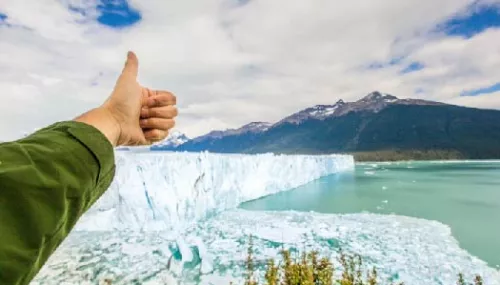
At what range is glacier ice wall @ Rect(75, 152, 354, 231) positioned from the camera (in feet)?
37.6

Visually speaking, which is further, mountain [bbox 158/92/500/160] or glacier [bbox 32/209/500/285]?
mountain [bbox 158/92/500/160]

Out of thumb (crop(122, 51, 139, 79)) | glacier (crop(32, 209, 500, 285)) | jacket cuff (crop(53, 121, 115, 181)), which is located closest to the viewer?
jacket cuff (crop(53, 121, 115, 181))

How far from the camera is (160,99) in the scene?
1281mm

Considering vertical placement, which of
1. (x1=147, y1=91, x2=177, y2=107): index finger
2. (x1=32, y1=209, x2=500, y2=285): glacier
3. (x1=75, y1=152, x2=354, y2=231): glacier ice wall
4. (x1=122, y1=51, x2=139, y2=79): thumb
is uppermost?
(x1=122, y1=51, x2=139, y2=79): thumb

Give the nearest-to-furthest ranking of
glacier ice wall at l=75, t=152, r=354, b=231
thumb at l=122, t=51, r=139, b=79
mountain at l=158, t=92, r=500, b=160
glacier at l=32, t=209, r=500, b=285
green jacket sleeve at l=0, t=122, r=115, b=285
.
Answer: green jacket sleeve at l=0, t=122, r=115, b=285, thumb at l=122, t=51, r=139, b=79, glacier at l=32, t=209, r=500, b=285, glacier ice wall at l=75, t=152, r=354, b=231, mountain at l=158, t=92, r=500, b=160

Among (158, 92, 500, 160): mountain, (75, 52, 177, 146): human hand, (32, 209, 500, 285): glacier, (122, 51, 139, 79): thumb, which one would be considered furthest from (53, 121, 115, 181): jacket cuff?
(158, 92, 500, 160): mountain

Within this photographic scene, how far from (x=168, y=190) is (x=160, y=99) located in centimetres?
1180

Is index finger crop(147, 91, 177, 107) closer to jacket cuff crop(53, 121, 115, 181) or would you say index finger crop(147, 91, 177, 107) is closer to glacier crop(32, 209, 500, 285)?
jacket cuff crop(53, 121, 115, 181)

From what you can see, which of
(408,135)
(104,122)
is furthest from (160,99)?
(408,135)

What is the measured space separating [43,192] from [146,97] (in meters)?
0.80

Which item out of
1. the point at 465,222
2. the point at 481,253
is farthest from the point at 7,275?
the point at 465,222

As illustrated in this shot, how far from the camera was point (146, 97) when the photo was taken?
1.28m

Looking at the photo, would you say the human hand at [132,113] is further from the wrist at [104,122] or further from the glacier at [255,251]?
the glacier at [255,251]

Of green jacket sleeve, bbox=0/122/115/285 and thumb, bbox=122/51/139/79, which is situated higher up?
thumb, bbox=122/51/139/79
